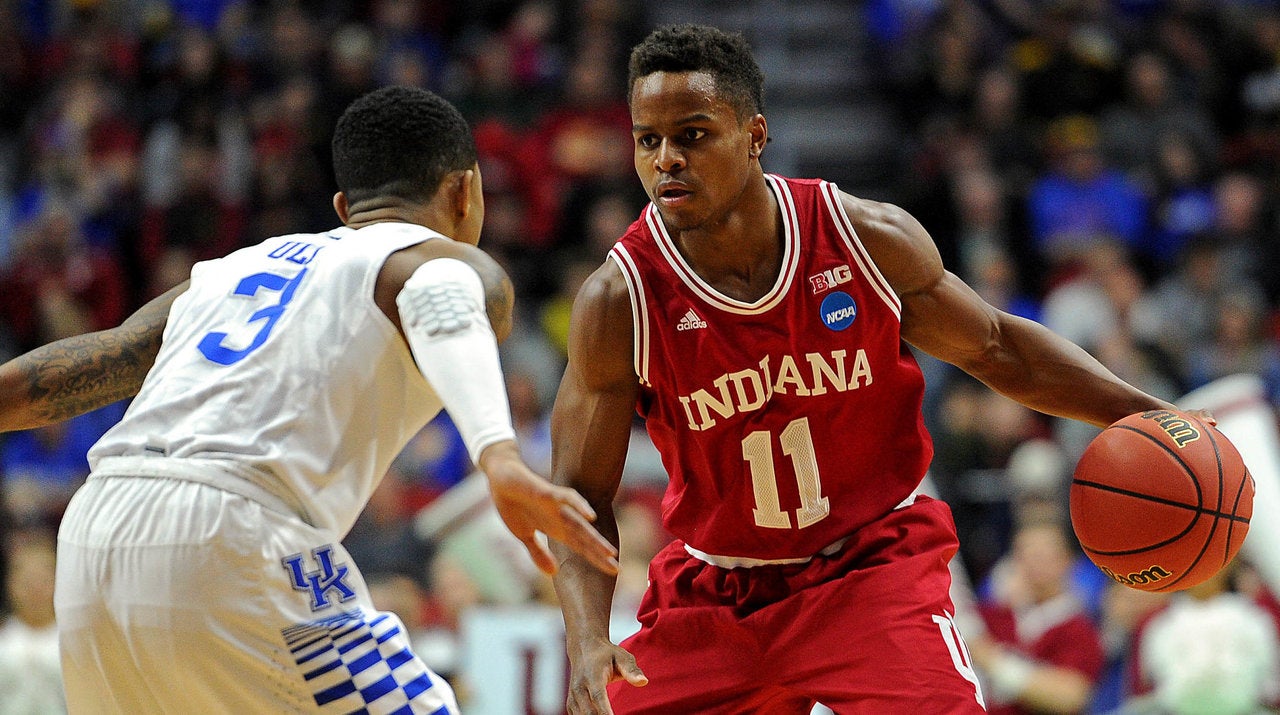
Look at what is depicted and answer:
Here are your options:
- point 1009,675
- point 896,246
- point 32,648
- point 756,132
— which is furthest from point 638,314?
point 32,648

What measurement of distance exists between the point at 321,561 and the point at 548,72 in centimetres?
929

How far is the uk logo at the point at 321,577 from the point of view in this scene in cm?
315

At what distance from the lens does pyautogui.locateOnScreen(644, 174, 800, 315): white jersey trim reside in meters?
4.02

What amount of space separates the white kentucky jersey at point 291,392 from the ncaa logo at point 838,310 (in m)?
1.16

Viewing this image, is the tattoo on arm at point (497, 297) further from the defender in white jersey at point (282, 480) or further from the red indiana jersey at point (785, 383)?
the red indiana jersey at point (785, 383)

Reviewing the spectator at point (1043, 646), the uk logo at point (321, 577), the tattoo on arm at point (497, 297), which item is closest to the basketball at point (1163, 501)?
the tattoo on arm at point (497, 297)

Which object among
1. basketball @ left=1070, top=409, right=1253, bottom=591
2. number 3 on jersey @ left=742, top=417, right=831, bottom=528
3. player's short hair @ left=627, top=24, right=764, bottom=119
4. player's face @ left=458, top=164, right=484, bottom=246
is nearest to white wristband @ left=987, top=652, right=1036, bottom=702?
basketball @ left=1070, top=409, right=1253, bottom=591

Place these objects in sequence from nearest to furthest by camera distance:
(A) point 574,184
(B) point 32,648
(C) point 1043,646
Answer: (C) point 1043,646
(B) point 32,648
(A) point 574,184

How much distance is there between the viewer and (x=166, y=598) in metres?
3.08

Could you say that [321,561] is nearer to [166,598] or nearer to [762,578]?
[166,598]

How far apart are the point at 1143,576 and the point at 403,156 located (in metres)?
2.36

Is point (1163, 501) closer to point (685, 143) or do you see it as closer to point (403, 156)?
point (685, 143)

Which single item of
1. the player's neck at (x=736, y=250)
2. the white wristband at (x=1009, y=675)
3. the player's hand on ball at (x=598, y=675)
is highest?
the player's neck at (x=736, y=250)

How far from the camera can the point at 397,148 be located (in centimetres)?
376
